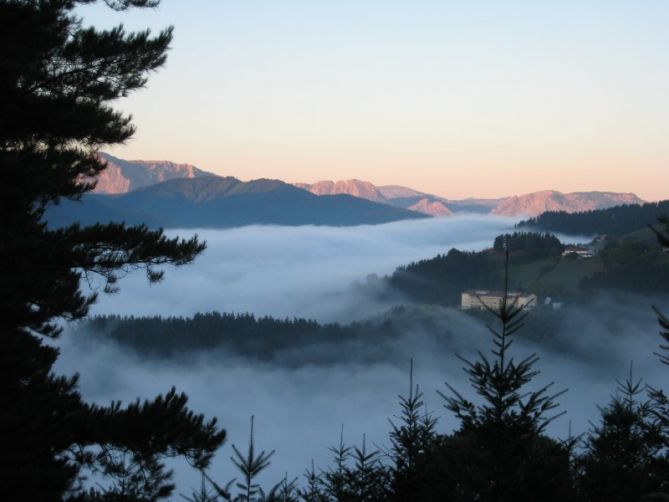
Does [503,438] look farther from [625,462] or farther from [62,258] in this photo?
[62,258]

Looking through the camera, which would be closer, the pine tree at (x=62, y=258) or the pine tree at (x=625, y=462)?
the pine tree at (x=625, y=462)

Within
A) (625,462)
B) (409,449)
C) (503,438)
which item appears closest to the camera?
(503,438)

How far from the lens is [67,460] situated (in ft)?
41.2

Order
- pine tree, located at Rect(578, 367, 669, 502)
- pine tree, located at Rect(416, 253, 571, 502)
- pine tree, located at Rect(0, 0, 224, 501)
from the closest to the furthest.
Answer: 1. pine tree, located at Rect(416, 253, 571, 502)
2. pine tree, located at Rect(578, 367, 669, 502)
3. pine tree, located at Rect(0, 0, 224, 501)

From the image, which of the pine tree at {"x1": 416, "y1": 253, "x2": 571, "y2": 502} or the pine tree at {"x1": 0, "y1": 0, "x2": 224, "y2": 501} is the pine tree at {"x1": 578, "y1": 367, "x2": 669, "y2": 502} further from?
the pine tree at {"x1": 0, "y1": 0, "x2": 224, "y2": 501}

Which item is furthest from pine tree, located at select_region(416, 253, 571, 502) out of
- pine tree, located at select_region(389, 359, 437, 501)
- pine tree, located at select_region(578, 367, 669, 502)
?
pine tree, located at select_region(389, 359, 437, 501)

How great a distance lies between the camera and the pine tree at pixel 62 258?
11719 millimetres

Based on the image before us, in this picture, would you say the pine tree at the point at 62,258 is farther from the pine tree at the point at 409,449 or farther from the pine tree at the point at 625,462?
the pine tree at the point at 625,462

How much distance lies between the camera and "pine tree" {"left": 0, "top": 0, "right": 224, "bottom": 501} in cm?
1172

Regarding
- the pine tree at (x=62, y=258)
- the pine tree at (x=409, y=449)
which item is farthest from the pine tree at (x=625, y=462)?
the pine tree at (x=62, y=258)

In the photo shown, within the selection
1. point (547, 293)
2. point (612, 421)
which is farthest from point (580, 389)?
point (612, 421)

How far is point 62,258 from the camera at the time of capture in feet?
41.5

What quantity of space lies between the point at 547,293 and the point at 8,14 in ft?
649

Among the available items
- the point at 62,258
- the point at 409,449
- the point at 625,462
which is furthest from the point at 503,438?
the point at 62,258
